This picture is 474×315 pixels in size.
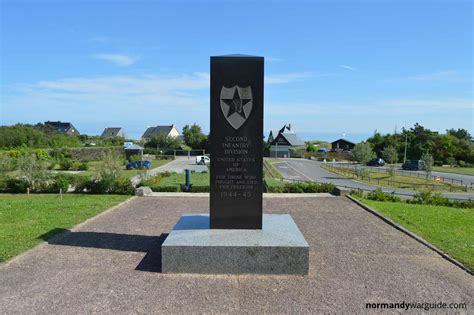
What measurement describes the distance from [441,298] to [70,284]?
5538mm

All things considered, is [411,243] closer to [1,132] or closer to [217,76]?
[217,76]

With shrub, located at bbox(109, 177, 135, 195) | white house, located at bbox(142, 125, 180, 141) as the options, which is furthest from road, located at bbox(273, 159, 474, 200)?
white house, located at bbox(142, 125, 180, 141)

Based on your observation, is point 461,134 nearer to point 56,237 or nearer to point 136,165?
point 136,165

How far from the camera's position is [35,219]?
10.6m

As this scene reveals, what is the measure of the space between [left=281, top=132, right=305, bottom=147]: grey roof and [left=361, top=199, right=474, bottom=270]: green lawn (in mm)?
72069

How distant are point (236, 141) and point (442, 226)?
6.85 meters

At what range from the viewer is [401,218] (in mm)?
11391

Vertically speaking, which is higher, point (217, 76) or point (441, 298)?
point (217, 76)

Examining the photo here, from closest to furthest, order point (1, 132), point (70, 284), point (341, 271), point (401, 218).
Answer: point (70, 284) → point (341, 271) → point (401, 218) → point (1, 132)

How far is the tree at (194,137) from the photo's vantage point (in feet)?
235

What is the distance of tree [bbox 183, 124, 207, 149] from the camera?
71.8m

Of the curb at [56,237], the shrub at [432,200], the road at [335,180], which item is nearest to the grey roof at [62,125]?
the road at [335,180]

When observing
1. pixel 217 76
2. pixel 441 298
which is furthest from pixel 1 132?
pixel 441 298

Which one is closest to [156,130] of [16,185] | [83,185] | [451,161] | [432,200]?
[451,161]
